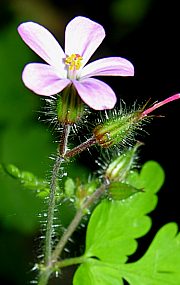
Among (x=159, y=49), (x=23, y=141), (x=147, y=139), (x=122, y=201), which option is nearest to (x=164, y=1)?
(x=159, y=49)

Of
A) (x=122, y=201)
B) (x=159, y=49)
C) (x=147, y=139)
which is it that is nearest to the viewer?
(x=122, y=201)

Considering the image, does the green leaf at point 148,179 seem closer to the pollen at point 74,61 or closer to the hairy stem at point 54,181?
the hairy stem at point 54,181

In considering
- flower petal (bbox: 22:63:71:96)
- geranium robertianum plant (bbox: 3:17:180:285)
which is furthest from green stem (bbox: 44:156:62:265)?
flower petal (bbox: 22:63:71:96)

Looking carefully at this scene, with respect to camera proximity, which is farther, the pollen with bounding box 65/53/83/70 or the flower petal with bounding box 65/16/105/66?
the flower petal with bounding box 65/16/105/66

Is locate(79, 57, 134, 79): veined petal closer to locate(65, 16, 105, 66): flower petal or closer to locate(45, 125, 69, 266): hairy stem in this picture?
locate(65, 16, 105, 66): flower petal

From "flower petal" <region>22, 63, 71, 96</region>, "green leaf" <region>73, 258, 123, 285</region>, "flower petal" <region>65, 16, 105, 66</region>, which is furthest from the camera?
"green leaf" <region>73, 258, 123, 285</region>

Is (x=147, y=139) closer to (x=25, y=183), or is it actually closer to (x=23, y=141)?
(x=23, y=141)
